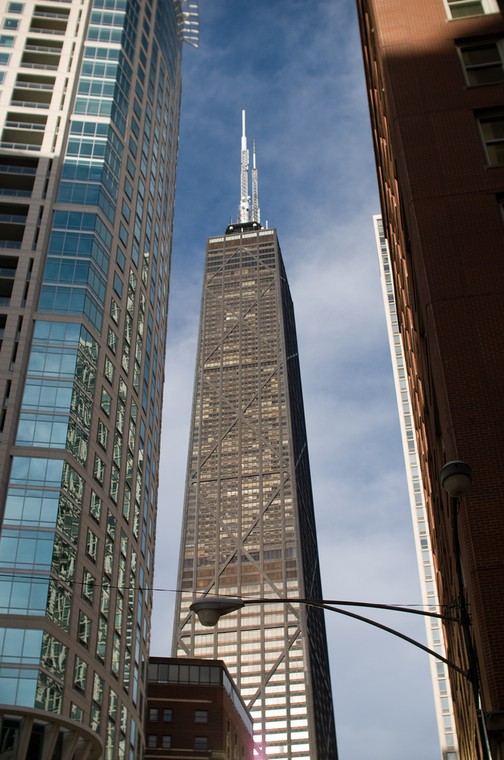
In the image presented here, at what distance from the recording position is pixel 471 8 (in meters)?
33.2

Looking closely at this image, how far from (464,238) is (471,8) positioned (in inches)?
467

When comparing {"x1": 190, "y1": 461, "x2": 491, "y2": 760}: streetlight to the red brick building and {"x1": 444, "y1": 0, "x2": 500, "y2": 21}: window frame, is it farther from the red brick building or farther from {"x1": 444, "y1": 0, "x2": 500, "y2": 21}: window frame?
the red brick building

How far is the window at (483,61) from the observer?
3116 centimetres

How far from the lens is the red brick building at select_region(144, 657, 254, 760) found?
9738 cm

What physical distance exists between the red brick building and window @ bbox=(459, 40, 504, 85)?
8375cm

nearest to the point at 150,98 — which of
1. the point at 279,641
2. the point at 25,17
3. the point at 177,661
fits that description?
the point at 25,17

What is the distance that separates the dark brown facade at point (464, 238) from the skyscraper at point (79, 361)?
113 ft

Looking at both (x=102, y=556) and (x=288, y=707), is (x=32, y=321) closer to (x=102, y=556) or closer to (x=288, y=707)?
(x=102, y=556)

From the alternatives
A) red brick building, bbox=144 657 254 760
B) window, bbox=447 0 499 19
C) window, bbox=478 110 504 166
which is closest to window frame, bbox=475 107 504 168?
window, bbox=478 110 504 166

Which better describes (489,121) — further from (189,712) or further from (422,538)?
(422,538)

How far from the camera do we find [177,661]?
103062 millimetres

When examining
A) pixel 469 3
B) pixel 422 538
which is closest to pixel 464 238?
pixel 469 3

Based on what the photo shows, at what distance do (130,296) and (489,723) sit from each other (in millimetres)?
73371

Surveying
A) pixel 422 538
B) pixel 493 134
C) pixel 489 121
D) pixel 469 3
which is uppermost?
pixel 422 538
